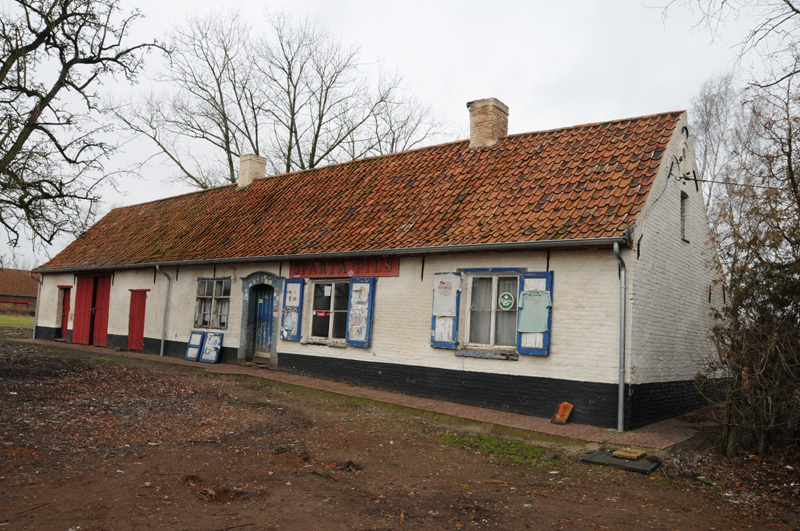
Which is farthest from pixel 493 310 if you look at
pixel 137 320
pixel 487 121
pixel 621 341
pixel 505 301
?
pixel 137 320

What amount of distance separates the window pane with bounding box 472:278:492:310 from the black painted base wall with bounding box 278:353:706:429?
1.24m

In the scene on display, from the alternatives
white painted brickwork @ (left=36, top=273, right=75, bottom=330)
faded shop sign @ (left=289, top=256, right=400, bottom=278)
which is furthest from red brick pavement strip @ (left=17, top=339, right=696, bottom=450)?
white painted brickwork @ (left=36, top=273, right=75, bottom=330)

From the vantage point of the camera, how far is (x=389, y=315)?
11742 mm

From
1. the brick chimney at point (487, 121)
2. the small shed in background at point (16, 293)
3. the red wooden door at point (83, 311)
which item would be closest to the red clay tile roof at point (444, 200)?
Result: the brick chimney at point (487, 121)

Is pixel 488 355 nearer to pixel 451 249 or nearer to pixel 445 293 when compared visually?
pixel 445 293

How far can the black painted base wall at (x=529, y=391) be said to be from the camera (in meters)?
8.99

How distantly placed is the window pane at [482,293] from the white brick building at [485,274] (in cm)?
4

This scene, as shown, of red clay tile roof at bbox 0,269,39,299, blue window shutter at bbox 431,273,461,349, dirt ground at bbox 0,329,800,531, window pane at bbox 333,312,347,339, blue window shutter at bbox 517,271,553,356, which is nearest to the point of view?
dirt ground at bbox 0,329,800,531

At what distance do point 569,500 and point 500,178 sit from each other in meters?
7.44

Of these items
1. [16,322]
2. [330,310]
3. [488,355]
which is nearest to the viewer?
[488,355]

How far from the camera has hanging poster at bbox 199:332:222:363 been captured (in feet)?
49.9

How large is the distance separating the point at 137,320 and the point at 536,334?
1349cm

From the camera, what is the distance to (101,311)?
65.2 feet

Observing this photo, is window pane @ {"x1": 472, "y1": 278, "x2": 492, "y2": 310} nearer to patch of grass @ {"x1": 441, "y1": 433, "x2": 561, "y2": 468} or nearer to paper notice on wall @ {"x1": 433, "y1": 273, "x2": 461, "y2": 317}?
paper notice on wall @ {"x1": 433, "y1": 273, "x2": 461, "y2": 317}
